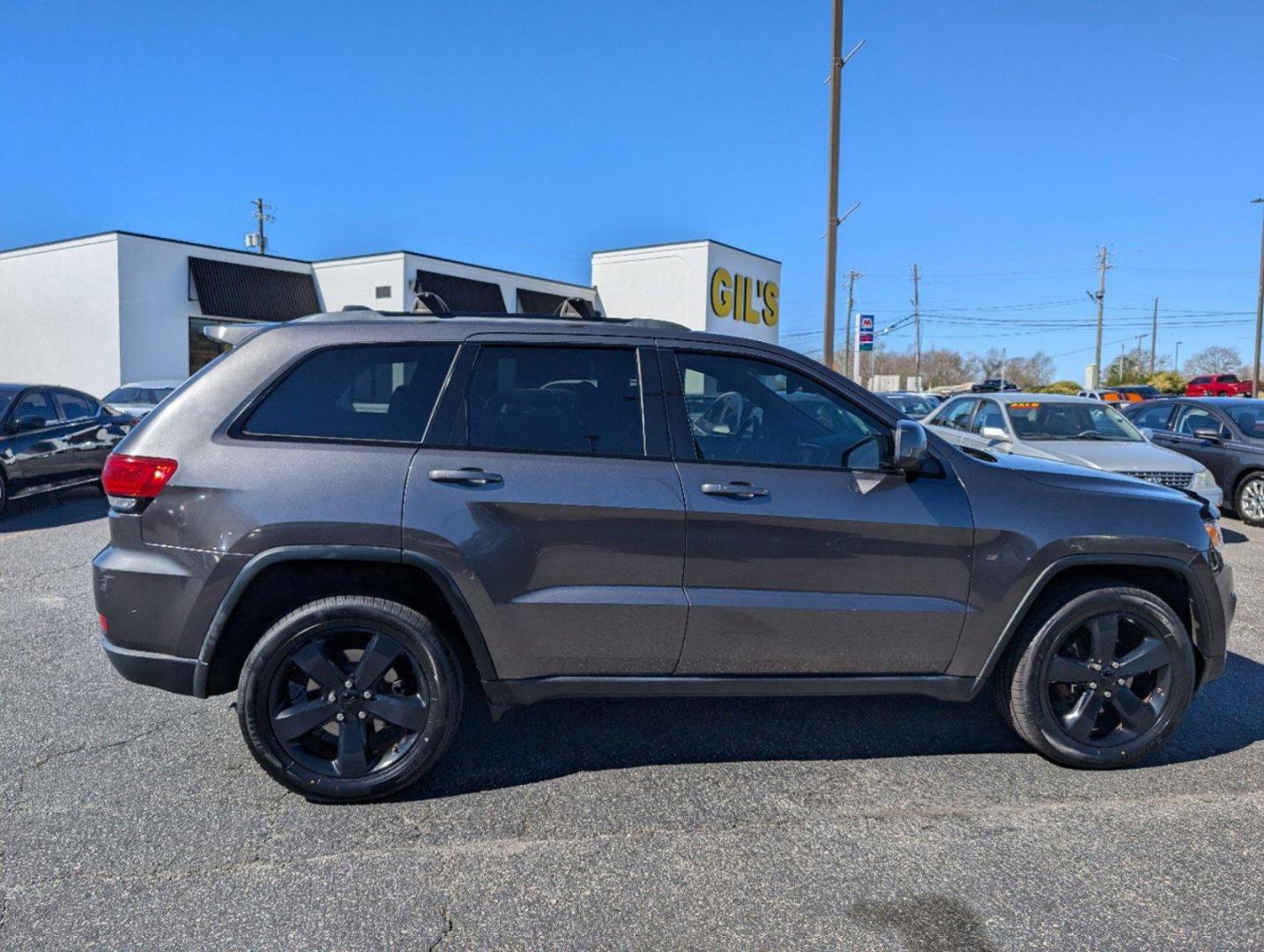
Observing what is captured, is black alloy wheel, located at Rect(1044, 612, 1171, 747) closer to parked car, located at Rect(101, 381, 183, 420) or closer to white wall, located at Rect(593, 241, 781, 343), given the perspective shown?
parked car, located at Rect(101, 381, 183, 420)

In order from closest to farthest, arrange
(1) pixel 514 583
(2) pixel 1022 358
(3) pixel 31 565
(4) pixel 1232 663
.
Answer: (1) pixel 514 583 < (4) pixel 1232 663 < (3) pixel 31 565 < (2) pixel 1022 358

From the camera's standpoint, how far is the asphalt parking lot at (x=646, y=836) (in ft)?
8.11

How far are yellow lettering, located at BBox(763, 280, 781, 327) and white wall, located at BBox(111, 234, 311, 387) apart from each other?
68.3ft

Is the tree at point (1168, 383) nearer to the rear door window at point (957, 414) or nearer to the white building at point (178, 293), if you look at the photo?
the white building at point (178, 293)

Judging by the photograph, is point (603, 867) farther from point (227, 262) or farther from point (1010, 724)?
point (227, 262)

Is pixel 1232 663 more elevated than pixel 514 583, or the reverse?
pixel 514 583

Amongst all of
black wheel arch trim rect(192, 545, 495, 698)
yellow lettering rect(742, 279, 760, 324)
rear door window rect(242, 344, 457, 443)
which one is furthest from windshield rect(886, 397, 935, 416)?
black wheel arch trim rect(192, 545, 495, 698)

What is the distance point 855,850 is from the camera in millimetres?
2877

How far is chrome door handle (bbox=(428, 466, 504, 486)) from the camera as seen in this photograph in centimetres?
312

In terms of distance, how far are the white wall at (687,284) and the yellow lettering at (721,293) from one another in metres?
0.03

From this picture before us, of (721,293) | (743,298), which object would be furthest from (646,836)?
(743,298)

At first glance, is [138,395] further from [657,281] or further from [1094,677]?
[657,281]

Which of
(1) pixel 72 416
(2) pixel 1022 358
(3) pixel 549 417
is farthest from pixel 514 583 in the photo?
(2) pixel 1022 358

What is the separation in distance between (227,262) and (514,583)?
26868mm
